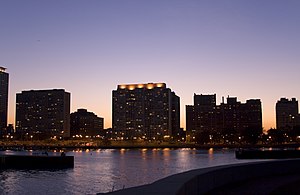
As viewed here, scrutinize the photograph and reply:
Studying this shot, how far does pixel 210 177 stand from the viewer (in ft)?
59.0

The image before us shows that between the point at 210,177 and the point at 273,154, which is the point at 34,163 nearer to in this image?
the point at 273,154

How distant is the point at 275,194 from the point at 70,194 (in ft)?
114

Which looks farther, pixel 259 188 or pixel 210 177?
pixel 259 188

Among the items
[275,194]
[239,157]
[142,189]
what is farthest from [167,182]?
[239,157]

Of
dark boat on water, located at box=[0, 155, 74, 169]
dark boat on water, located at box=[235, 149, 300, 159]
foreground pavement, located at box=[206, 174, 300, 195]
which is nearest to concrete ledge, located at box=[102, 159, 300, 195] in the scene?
foreground pavement, located at box=[206, 174, 300, 195]

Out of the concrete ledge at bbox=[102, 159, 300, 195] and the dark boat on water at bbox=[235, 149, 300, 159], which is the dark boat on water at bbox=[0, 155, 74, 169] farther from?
the concrete ledge at bbox=[102, 159, 300, 195]

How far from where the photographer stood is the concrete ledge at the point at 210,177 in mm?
12217

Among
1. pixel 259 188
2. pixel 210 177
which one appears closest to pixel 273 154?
pixel 259 188

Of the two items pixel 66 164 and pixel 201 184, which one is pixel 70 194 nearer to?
pixel 201 184

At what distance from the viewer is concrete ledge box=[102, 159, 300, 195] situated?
12.2 metres

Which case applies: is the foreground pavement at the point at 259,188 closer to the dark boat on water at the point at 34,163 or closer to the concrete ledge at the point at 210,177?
the concrete ledge at the point at 210,177

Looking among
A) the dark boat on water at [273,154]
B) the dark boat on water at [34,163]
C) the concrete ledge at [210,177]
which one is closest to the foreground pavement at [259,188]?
the concrete ledge at [210,177]

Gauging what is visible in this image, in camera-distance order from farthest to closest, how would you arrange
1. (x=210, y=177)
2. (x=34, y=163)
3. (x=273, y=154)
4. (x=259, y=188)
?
1. (x=273, y=154)
2. (x=34, y=163)
3. (x=259, y=188)
4. (x=210, y=177)

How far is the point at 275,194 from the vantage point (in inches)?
674
